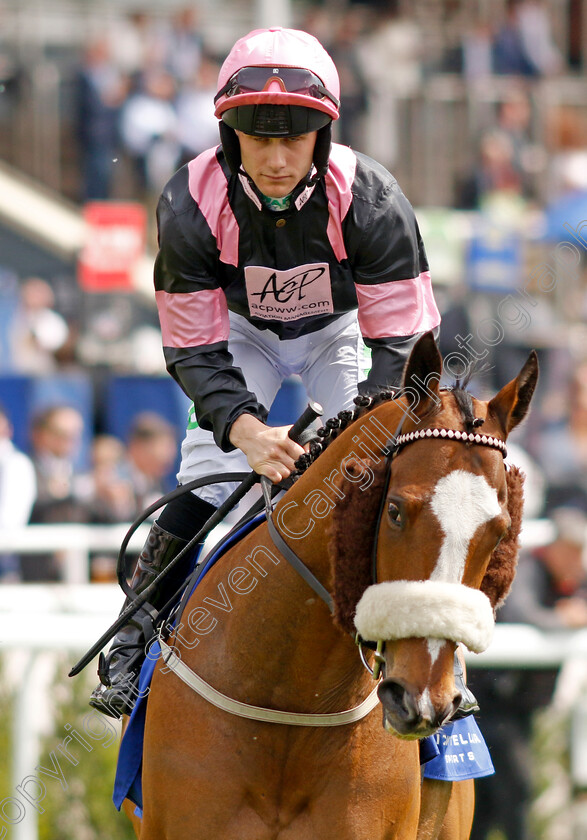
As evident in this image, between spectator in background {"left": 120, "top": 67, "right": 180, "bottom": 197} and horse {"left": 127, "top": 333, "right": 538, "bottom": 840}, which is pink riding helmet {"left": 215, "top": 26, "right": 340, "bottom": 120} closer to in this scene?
horse {"left": 127, "top": 333, "right": 538, "bottom": 840}

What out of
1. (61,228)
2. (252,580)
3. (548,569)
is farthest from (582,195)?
(252,580)

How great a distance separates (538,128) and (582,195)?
190 cm

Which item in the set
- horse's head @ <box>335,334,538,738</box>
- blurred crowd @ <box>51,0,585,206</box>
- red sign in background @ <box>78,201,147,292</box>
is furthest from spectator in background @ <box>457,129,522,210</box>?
horse's head @ <box>335,334,538,738</box>

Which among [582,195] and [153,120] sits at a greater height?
[153,120]

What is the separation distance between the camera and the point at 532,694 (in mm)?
5734

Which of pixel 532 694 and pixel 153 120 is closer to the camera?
pixel 532 694

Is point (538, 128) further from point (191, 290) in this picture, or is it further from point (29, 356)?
point (191, 290)

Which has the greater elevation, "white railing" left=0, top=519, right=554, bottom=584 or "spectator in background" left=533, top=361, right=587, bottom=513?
"white railing" left=0, top=519, right=554, bottom=584

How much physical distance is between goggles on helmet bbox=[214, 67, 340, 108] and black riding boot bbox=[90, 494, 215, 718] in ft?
3.89

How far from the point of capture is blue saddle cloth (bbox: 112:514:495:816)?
332cm

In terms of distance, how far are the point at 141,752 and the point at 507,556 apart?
1.31 metres

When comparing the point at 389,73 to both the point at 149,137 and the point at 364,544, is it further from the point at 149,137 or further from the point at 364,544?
the point at 364,544

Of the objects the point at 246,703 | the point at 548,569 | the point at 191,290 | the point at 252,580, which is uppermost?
the point at 191,290

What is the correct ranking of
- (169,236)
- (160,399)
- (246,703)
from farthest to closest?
(160,399), (169,236), (246,703)
